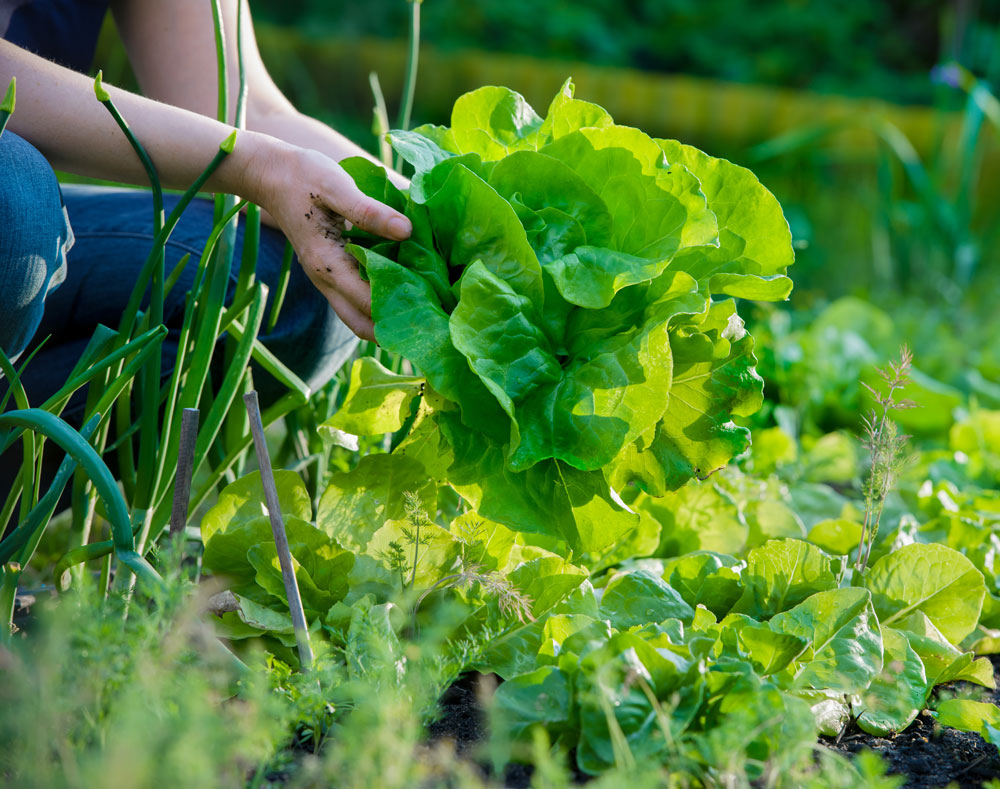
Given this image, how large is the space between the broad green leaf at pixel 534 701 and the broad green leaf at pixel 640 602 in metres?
0.17

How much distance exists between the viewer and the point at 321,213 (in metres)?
0.89

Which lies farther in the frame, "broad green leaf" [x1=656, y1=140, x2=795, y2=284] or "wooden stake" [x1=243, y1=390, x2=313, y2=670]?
"broad green leaf" [x1=656, y1=140, x2=795, y2=284]

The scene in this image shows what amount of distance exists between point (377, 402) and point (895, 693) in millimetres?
576

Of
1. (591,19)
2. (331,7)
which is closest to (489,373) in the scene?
(591,19)

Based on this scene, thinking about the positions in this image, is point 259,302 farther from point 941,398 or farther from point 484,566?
point 941,398

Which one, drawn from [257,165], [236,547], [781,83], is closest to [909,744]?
[236,547]

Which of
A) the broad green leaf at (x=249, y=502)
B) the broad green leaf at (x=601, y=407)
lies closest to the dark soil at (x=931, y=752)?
the broad green leaf at (x=601, y=407)

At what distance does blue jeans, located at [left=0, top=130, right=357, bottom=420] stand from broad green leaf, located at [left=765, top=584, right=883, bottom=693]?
69 cm

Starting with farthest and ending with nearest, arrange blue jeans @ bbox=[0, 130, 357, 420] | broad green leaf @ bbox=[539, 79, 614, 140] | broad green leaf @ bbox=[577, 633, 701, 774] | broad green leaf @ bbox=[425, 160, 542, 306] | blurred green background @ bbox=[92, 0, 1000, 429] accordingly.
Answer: blurred green background @ bbox=[92, 0, 1000, 429] → blue jeans @ bbox=[0, 130, 357, 420] → broad green leaf @ bbox=[539, 79, 614, 140] → broad green leaf @ bbox=[425, 160, 542, 306] → broad green leaf @ bbox=[577, 633, 701, 774]

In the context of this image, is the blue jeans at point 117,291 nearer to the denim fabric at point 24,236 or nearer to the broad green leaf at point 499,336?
the denim fabric at point 24,236

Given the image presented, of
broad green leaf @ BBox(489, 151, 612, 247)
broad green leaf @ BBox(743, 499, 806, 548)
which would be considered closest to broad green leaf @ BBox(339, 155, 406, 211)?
broad green leaf @ BBox(489, 151, 612, 247)

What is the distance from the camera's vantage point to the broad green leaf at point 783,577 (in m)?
0.98

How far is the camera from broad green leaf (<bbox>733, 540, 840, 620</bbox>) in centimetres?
98

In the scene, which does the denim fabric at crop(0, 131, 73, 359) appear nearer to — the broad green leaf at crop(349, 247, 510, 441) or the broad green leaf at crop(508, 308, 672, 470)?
the broad green leaf at crop(349, 247, 510, 441)
